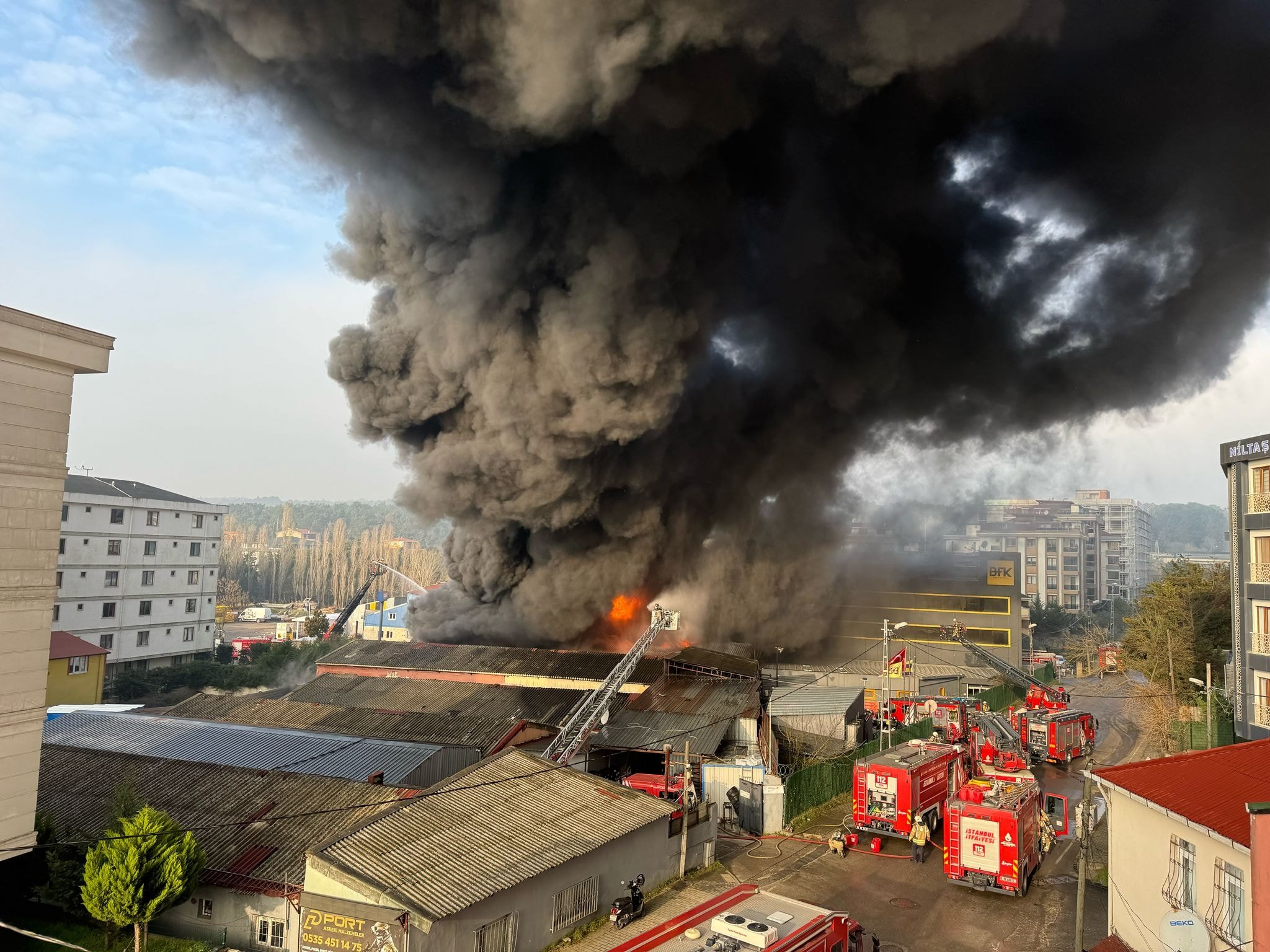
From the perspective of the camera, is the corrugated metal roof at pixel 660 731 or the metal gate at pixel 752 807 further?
the corrugated metal roof at pixel 660 731

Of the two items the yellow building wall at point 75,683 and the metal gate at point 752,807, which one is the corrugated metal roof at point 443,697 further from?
the yellow building wall at point 75,683

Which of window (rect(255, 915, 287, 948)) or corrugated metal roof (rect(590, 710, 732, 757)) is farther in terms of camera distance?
corrugated metal roof (rect(590, 710, 732, 757))

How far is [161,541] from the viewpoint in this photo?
52.9 m

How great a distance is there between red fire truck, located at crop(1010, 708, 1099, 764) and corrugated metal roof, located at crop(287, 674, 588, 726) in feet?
49.3

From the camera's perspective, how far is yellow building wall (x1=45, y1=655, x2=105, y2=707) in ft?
119

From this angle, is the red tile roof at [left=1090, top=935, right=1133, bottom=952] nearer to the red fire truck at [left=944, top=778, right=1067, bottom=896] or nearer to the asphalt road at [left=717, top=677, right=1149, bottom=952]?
the asphalt road at [left=717, top=677, right=1149, bottom=952]

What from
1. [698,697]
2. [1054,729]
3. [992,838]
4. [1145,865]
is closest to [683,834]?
[992,838]

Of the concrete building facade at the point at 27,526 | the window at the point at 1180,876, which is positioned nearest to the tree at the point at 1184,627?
the window at the point at 1180,876

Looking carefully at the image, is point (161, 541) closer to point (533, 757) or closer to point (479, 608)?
point (479, 608)

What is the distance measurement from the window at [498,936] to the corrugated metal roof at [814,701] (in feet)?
55.1

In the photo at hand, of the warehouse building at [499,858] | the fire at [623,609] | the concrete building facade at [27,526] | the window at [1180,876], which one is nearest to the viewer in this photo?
the window at [1180,876]

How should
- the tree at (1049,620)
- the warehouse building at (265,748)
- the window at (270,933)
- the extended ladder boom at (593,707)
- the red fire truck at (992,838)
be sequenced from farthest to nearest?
1. the tree at (1049,620)
2. the extended ladder boom at (593,707)
3. the warehouse building at (265,748)
4. the red fire truck at (992,838)
5. the window at (270,933)

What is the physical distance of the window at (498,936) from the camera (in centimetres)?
1197

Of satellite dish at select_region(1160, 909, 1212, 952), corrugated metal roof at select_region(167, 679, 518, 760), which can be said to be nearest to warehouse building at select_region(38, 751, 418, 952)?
corrugated metal roof at select_region(167, 679, 518, 760)
